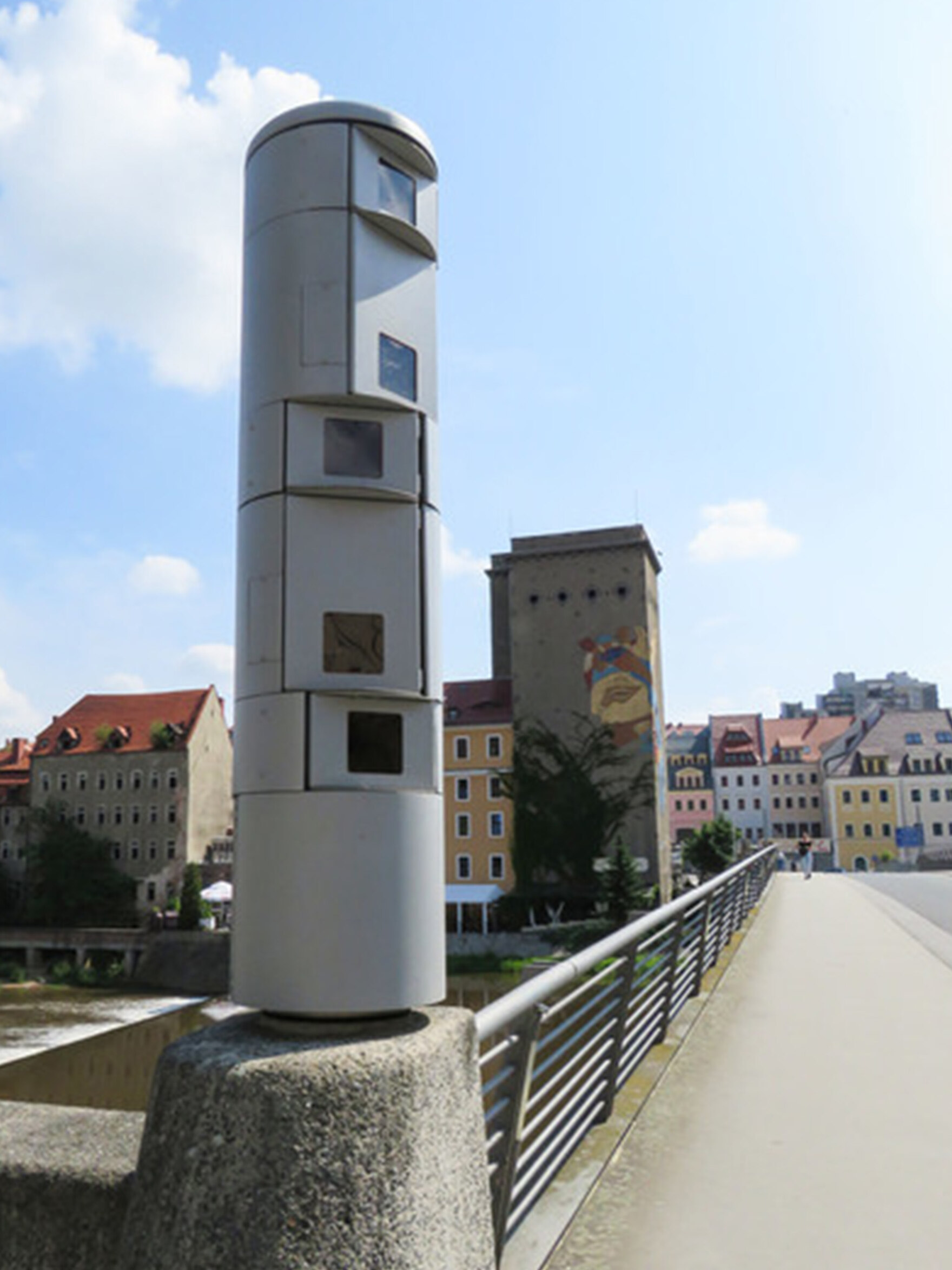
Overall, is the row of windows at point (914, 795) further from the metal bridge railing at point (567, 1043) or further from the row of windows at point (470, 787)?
the metal bridge railing at point (567, 1043)

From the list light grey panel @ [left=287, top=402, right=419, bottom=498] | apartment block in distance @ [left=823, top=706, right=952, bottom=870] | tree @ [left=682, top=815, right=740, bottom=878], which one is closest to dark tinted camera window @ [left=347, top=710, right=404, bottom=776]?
light grey panel @ [left=287, top=402, right=419, bottom=498]

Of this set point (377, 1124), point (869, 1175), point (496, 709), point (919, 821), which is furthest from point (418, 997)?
point (919, 821)

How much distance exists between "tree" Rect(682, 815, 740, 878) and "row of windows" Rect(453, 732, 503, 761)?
1104cm

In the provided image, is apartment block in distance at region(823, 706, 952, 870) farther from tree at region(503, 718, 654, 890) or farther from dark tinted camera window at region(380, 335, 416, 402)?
dark tinted camera window at region(380, 335, 416, 402)

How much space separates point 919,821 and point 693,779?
58.0ft

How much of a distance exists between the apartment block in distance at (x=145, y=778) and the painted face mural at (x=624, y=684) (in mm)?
24525

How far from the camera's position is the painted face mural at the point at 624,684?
2089 inches

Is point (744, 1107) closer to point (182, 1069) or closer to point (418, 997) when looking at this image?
point (418, 997)

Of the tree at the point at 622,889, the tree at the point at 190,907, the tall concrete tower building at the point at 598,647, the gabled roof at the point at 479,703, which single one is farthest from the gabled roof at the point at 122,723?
the tree at the point at 622,889

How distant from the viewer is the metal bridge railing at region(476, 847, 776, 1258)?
3.26m

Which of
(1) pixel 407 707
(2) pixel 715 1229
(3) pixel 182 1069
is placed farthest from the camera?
(2) pixel 715 1229

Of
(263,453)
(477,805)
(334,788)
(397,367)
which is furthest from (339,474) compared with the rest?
(477,805)

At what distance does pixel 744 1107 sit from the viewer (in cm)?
502

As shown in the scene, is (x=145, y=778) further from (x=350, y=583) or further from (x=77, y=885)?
(x=350, y=583)
